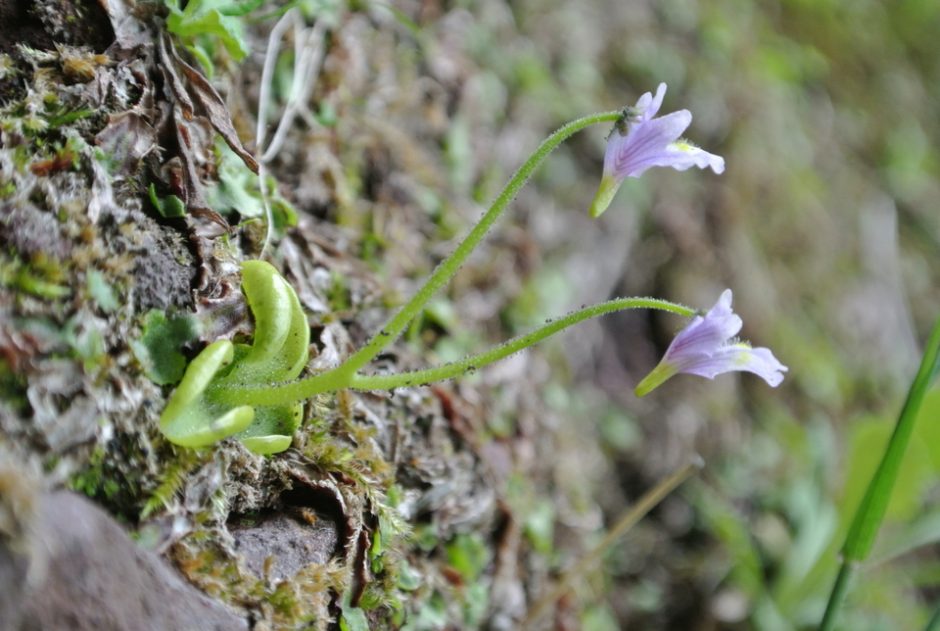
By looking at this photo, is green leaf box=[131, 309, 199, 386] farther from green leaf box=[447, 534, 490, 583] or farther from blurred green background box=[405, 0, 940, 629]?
blurred green background box=[405, 0, 940, 629]

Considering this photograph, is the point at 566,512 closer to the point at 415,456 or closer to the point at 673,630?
the point at 673,630

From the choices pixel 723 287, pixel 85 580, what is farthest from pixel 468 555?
pixel 723 287

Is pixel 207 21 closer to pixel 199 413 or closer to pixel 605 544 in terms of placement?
pixel 199 413

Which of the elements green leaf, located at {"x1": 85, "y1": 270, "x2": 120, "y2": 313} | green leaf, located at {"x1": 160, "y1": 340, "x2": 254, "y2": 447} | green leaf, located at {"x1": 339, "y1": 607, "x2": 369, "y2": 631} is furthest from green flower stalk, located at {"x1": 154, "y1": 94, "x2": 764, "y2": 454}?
green leaf, located at {"x1": 339, "y1": 607, "x2": 369, "y2": 631}

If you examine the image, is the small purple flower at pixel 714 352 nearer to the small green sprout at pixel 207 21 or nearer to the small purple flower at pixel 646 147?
the small purple flower at pixel 646 147

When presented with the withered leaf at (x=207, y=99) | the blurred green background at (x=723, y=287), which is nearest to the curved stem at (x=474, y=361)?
the withered leaf at (x=207, y=99)
